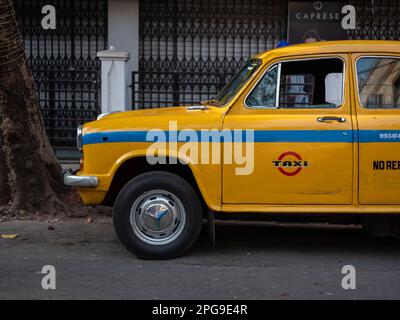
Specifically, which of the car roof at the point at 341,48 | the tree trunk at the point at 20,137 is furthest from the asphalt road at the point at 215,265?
the car roof at the point at 341,48

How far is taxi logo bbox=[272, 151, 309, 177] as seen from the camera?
241 inches

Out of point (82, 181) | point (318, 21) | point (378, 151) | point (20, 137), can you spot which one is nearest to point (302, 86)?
point (378, 151)

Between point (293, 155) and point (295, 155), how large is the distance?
19 millimetres

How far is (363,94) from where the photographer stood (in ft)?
20.7

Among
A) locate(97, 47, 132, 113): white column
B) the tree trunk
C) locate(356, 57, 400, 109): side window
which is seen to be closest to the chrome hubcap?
locate(356, 57, 400, 109): side window

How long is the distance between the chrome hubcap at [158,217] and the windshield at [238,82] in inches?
45.6

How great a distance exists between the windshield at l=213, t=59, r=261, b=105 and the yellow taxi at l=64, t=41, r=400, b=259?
0.10ft

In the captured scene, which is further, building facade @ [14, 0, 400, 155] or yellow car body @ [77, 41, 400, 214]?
building facade @ [14, 0, 400, 155]

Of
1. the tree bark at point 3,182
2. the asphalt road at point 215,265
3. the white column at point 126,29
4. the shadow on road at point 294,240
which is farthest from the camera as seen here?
the white column at point 126,29

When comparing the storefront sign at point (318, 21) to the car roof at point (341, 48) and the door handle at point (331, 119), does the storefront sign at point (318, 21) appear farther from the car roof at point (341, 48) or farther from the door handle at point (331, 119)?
the door handle at point (331, 119)

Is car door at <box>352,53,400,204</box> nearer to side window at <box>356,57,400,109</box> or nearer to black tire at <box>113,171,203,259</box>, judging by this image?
side window at <box>356,57,400,109</box>

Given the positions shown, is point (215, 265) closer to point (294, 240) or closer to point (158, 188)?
point (158, 188)

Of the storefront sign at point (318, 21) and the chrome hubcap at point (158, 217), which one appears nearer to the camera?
the chrome hubcap at point (158, 217)

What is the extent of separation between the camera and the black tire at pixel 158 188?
620cm
